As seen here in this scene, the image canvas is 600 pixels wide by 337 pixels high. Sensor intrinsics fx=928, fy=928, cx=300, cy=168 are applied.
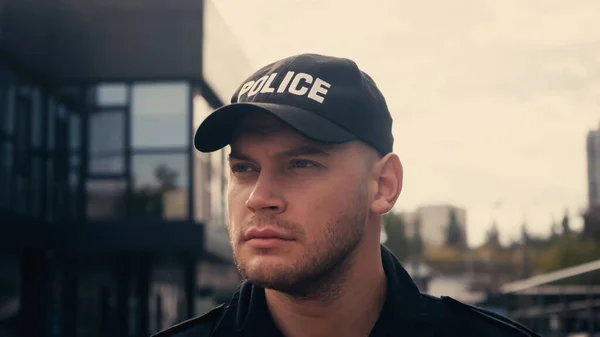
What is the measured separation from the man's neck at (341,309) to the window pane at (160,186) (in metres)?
13.8

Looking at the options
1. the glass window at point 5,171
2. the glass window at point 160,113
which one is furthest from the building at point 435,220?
the glass window at point 5,171

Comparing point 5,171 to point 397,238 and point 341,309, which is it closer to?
point 341,309

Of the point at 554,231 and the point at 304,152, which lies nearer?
the point at 304,152

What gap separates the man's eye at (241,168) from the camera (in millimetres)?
2779

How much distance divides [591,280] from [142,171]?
9.18m

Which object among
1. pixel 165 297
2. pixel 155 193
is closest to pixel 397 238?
pixel 165 297

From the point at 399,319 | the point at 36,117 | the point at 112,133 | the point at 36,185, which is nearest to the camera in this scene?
the point at 399,319

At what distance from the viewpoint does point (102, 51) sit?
655 inches

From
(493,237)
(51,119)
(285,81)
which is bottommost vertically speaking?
(493,237)

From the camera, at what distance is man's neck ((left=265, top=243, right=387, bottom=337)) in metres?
2.82

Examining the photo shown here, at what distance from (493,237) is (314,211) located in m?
160

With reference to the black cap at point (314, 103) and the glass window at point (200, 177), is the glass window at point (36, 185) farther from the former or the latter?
the black cap at point (314, 103)

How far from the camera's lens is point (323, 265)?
2660 millimetres

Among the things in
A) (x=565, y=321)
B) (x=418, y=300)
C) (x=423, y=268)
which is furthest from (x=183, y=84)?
(x=423, y=268)
